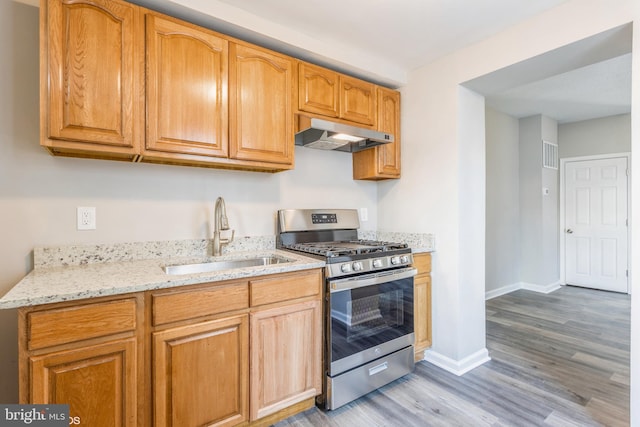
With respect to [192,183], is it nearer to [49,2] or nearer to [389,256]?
[49,2]

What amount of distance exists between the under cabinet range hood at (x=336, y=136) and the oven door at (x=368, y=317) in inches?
39.3

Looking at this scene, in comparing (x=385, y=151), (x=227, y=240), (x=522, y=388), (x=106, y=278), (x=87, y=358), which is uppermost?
(x=385, y=151)

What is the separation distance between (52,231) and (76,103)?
0.71 metres

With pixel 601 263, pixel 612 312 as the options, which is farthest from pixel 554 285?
pixel 612 312

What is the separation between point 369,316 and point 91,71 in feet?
6.75

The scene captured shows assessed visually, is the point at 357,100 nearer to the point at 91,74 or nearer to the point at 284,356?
the point at 91,74

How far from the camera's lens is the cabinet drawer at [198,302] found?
1.39 m

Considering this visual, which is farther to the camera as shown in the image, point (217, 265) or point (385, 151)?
point (385, 151)

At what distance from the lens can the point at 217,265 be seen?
2.02 meters

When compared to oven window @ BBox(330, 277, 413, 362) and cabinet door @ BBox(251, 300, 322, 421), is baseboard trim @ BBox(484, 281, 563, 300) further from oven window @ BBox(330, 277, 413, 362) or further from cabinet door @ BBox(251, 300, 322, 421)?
cabinet door @ BBox(251, 300, 322, 421)

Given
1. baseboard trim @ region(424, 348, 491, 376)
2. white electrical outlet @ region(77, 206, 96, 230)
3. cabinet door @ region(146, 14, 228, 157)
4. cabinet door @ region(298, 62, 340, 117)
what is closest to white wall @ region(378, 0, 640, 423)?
baseboard trim @ region(424, 348, 491, 376)

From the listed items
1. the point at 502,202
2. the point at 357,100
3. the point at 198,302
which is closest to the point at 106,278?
the point at 198,302

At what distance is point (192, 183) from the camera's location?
2107 millimetres

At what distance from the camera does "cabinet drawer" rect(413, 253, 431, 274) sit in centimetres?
243
